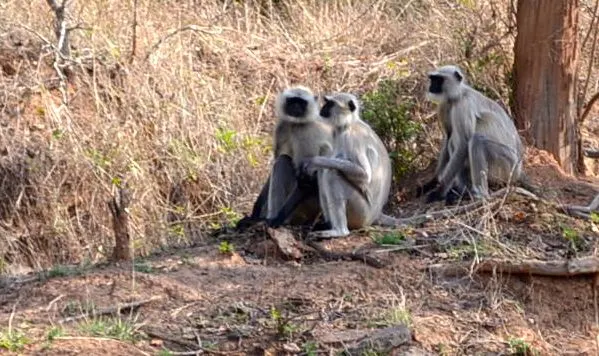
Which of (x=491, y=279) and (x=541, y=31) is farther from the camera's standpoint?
(x=541, y=31)

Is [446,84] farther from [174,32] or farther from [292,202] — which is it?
[174,32]

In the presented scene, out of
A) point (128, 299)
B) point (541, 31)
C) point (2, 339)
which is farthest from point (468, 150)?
point (2, 339)

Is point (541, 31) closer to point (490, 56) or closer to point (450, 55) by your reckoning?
point (490, 56)

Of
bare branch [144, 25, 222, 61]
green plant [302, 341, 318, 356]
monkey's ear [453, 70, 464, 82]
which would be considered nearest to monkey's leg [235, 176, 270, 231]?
monkey's ear [453, 70, 464, 82]

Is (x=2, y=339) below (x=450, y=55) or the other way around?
below

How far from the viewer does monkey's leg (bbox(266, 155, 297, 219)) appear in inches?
312

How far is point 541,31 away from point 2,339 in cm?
492

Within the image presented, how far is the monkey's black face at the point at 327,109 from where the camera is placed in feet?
25.9

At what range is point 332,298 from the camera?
648cm

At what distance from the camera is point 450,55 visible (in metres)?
10.8

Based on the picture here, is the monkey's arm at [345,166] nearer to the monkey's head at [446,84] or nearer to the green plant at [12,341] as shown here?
the monkey's head at [446,84]

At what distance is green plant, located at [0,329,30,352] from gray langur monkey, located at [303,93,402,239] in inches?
90.1

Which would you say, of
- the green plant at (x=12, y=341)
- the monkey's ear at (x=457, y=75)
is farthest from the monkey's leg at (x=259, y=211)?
the green plant at (x=12, y=341)

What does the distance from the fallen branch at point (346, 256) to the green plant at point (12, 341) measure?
203cm
